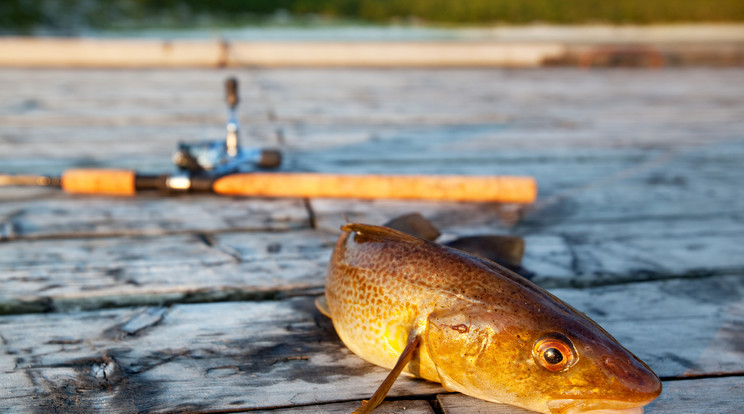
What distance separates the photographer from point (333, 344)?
1907 mm

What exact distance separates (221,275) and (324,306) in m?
0.53

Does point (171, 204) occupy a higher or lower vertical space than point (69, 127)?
lower

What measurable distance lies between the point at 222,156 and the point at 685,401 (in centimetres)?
229

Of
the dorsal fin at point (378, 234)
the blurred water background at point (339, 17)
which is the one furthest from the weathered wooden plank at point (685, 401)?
the blurred water background at point (339, 17)

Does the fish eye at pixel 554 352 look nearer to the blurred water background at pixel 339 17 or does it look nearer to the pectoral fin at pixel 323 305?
the pectoral fin at pixel 323 305

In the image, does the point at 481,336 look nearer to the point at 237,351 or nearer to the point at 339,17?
the point at 237,351

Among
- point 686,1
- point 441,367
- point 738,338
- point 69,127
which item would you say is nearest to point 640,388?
point 441,367

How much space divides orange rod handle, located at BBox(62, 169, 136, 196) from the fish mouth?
232cm

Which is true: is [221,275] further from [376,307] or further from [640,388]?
[640,388]

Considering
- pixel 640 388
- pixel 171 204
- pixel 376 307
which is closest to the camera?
pixel 640 388

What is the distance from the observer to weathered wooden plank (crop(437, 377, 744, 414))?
1.62 meters

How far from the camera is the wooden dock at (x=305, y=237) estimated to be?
1744mm

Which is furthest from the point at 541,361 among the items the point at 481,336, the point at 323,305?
the point at 323,305

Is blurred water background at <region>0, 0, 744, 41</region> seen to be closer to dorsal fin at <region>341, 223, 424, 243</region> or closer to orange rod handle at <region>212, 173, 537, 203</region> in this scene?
orange rod handle at <region>212, 173, 537, 203</region>
